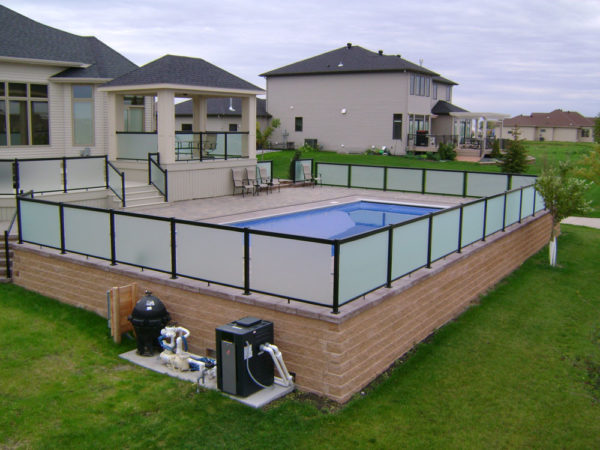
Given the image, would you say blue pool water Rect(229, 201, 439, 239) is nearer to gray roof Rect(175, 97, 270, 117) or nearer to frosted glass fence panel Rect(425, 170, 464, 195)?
frosted glass fence panel Rect(425, 170, 464, 195)

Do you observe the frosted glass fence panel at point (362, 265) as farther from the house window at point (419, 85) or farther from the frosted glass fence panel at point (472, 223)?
the house window at point (419, 85)

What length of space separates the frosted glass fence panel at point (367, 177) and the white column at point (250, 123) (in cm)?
415

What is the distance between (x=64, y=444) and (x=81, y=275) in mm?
4591

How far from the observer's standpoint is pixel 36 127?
1919cm

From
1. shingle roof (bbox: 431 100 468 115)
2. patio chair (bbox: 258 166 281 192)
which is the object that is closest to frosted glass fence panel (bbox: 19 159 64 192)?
patio chair (bbox: 258 166 281 192)

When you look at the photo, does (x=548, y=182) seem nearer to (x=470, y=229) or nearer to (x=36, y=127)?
(x=470, y=229)

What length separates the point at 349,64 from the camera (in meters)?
45.1

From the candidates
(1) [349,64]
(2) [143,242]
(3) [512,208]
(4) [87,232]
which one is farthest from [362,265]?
(1) [349,64]

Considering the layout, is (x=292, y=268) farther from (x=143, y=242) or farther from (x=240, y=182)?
(x=240, y=182)

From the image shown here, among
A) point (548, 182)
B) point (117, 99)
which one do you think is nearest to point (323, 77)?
point (117, 99)

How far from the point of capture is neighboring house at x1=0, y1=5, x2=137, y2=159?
18484 millimetres

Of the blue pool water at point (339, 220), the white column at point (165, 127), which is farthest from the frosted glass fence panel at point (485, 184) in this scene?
the white column at point (165, 127)

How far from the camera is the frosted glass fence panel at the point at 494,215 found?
13.0 m

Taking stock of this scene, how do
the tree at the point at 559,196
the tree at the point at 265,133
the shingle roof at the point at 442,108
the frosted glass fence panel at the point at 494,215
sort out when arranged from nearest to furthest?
the frosted glass fence panel at the point at 494,215 → the tree at the point at 559,196 → the tree at the point at 265,133 → the shingle roof at the point at 442,108
